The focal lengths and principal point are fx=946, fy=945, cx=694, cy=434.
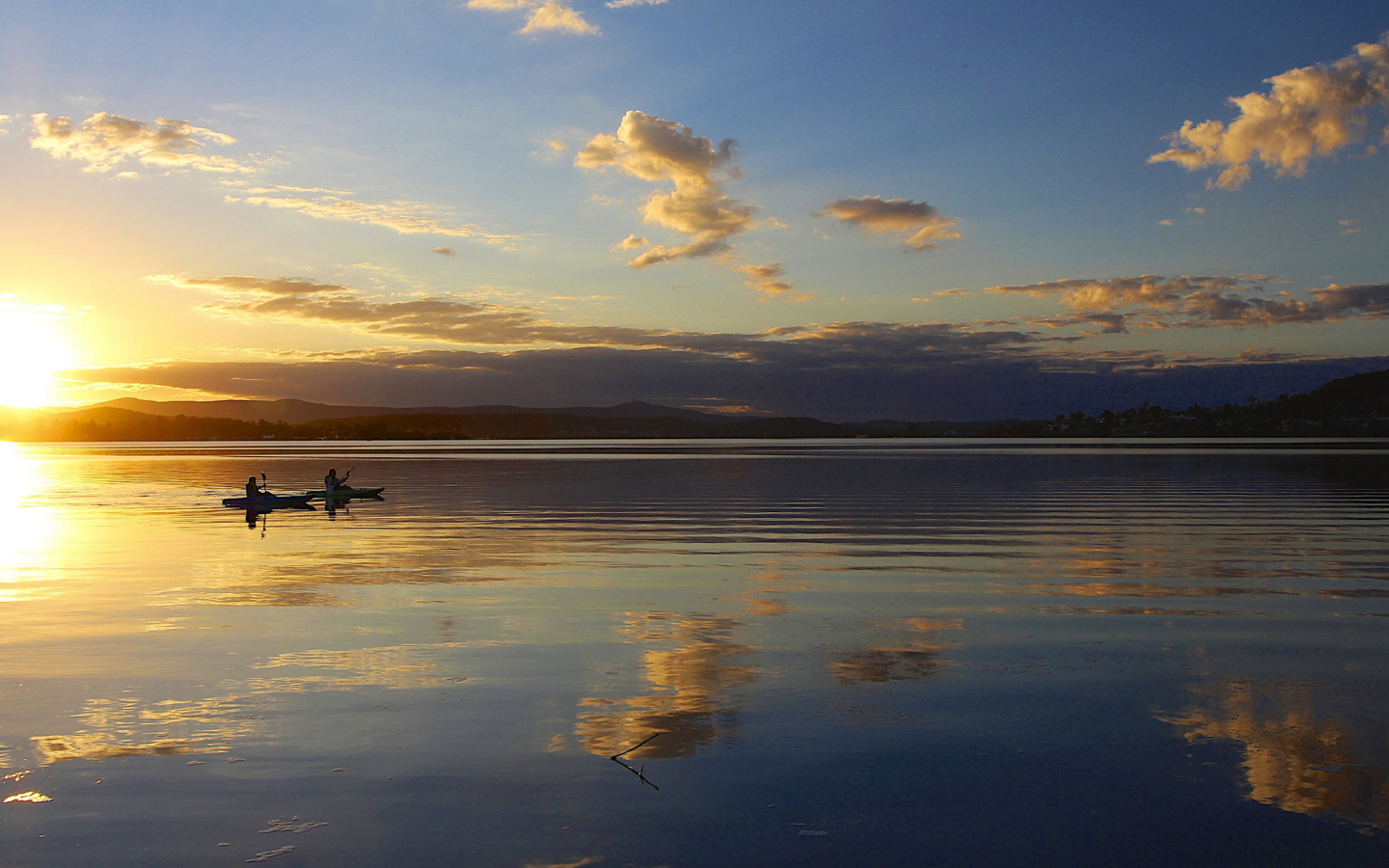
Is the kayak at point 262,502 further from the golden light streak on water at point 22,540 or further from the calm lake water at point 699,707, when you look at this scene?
the calm lake water at point 699,707

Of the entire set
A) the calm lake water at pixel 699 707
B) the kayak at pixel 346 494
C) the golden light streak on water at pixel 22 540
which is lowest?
the calm lake water at pixel 699 707

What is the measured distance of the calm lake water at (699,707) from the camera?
7.57m

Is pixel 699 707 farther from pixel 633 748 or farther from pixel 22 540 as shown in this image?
pixel 22 540

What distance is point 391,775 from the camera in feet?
28.9

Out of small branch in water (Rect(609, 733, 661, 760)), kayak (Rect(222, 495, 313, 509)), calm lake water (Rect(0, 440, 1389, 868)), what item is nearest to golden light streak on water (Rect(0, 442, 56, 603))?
calm lake water (Rect(0, 440, 1389, 868))

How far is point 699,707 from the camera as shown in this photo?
10906mm

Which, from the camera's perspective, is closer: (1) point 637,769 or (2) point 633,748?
(1) point 637,769

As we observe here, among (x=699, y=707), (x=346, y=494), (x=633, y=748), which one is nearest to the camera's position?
(x=633, y=748)

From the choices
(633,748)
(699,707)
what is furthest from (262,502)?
(633,748)

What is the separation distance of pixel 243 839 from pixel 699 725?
4.56m

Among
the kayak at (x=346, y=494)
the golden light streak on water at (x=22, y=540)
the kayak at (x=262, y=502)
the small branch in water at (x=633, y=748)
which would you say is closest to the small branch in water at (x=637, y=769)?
the small branch in water at (x=633, y=748)

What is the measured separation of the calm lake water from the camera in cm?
757

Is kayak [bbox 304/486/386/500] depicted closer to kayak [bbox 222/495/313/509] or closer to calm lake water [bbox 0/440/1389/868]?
kayak [bbox 222/495/313/509]

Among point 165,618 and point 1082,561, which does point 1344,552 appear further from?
point 165,618
